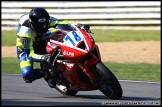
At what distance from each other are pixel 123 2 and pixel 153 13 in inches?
55.0

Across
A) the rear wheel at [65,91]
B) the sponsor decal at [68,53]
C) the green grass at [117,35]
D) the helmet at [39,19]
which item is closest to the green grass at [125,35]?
the green grass at [117,35]

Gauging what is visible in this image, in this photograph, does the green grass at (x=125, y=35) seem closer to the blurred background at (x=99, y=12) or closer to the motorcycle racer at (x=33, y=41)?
the blurred background at (x=99, y=12)

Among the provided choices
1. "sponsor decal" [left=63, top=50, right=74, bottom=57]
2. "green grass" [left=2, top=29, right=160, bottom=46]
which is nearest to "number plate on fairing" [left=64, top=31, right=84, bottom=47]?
"sponsor decal" [left=63, top=50, right=74, bottom=57]

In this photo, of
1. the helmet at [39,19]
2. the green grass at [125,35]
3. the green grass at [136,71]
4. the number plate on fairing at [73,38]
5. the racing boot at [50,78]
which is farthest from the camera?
the green grass at [125,35]

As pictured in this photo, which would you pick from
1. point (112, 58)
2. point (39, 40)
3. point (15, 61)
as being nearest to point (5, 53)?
point (15, 61)

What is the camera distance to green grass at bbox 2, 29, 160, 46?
2245 cm

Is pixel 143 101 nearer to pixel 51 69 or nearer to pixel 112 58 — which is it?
pixel 51 69

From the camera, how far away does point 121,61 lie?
17.0 meters

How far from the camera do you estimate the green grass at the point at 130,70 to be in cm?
1347

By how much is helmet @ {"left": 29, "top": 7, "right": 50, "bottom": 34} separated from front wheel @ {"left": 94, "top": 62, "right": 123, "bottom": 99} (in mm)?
1147

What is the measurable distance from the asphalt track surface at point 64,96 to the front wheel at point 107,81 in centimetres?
13

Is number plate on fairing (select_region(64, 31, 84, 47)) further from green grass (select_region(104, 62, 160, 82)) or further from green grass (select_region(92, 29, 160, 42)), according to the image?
green grass (select_region(92, 29, 160, 42))

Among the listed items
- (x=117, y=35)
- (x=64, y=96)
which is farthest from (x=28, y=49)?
(x=117, y=35)

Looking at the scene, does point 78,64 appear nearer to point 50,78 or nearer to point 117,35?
point 50,78
